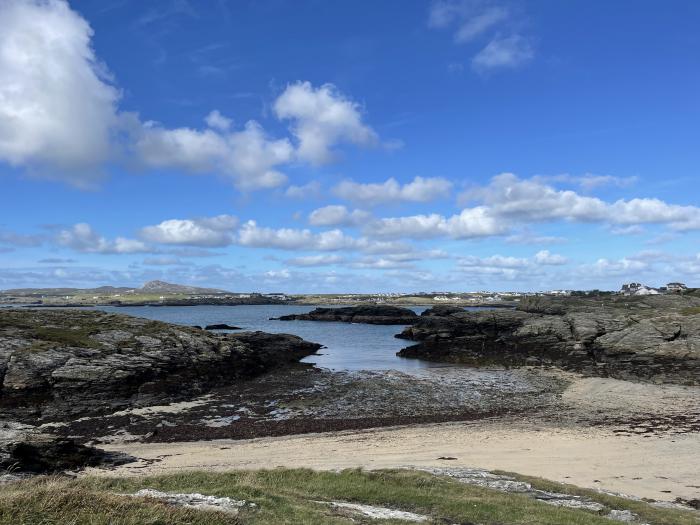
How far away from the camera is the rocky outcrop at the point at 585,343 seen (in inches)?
1845

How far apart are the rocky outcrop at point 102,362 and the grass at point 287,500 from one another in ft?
64.1

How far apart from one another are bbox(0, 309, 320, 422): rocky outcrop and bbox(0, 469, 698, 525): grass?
19.5 meters

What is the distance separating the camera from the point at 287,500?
11492mm

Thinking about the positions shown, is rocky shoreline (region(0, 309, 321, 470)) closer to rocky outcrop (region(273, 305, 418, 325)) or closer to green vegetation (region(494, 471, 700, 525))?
green vegetation (region(494, 471, 700, 525))

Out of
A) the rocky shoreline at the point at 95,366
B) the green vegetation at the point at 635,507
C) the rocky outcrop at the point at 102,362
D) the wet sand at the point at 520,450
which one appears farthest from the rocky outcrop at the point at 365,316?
the green vegetation at the point at 635,507

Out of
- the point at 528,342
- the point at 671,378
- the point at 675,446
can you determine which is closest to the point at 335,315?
the point at 528,342

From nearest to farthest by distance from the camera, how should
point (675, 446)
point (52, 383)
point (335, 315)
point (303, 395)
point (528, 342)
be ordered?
1. point (675, 446)
2. point (52, 383)
3. point (303, 395)
4. point (528, 342)
5. point (335, 315)

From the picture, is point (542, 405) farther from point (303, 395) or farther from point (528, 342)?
point (528, 342)

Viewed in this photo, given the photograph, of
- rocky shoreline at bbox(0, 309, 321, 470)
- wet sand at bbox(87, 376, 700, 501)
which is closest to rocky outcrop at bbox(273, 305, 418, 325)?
rocky shoreline at bbox(0, 309, 321, 470)

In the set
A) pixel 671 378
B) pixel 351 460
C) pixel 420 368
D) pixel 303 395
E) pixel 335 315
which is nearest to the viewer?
pixel 351 460

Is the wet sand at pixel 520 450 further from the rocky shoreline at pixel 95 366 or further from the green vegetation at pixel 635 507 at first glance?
the rocky shoreline at pixel 95 366

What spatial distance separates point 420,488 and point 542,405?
70.0 feet

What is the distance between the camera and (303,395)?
35375mm

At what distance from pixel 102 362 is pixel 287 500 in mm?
29179
